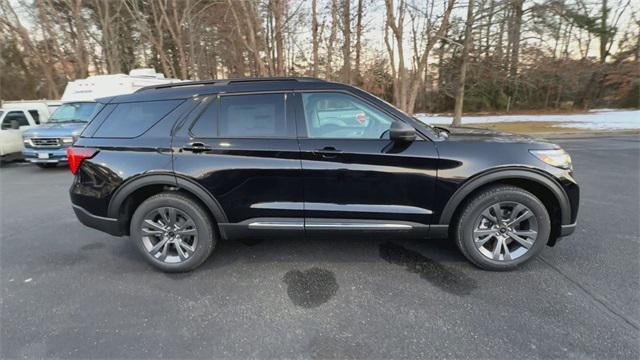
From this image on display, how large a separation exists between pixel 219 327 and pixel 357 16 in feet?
59.5

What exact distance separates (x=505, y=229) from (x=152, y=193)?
3.42 meters

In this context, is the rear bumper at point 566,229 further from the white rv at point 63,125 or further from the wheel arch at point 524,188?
the white rv at point 63,125

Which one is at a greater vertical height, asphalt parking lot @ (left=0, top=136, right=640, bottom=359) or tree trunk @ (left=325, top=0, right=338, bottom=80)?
tree trunk @ (left=325, top=0, right=338, bottom=80)

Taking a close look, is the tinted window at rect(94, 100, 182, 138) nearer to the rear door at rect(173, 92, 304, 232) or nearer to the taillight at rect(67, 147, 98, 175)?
the taillight at rect(67, 147, 98, 175)

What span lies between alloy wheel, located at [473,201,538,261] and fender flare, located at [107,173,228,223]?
7.92 feet

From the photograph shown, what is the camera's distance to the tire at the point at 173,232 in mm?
3006

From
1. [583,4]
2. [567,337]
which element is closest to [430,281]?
[567,337]

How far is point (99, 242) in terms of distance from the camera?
3801 mm

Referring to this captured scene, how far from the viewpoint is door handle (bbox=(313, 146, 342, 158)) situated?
2801 mm

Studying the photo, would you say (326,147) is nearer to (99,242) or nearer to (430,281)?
(430,281)

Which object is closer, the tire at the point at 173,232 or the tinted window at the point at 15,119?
the tire at the point at 173,232

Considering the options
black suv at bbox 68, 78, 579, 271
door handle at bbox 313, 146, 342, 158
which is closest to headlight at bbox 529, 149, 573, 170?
black suv at bbox 68, 78, 579, 271

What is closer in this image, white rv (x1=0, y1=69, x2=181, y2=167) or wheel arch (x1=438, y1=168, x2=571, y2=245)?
wheel arch (x1=438, y1=168, x2=571, y2=245)

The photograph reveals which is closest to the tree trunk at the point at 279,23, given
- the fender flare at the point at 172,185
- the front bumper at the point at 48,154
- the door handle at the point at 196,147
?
the front bumper at the point at 48,154
